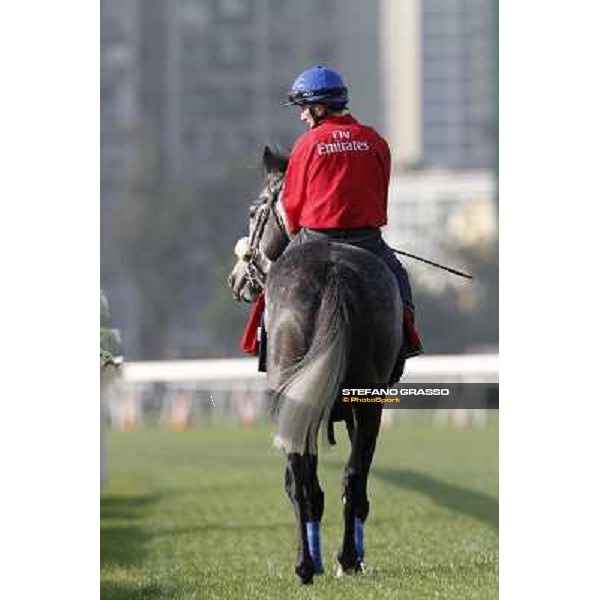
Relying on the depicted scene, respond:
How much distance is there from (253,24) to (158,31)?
0.75 m

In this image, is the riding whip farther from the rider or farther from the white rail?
the white rail

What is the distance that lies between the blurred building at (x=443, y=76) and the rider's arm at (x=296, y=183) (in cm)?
103

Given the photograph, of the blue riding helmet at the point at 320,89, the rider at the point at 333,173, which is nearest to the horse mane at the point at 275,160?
the rider at the point at 333,173

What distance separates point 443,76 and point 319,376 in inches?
96.4

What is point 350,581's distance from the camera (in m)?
8.23

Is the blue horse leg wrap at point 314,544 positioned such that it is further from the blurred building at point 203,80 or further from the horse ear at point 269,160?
the blurred building at point 203,80

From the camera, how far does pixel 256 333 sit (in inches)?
324

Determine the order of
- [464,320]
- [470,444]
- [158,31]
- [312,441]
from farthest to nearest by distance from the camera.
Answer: [470,444]
[158,31]
[464,320]
[312,441]

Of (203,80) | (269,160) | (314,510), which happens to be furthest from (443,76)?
(314,510)

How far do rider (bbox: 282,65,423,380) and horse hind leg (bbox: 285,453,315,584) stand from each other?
0.71m
